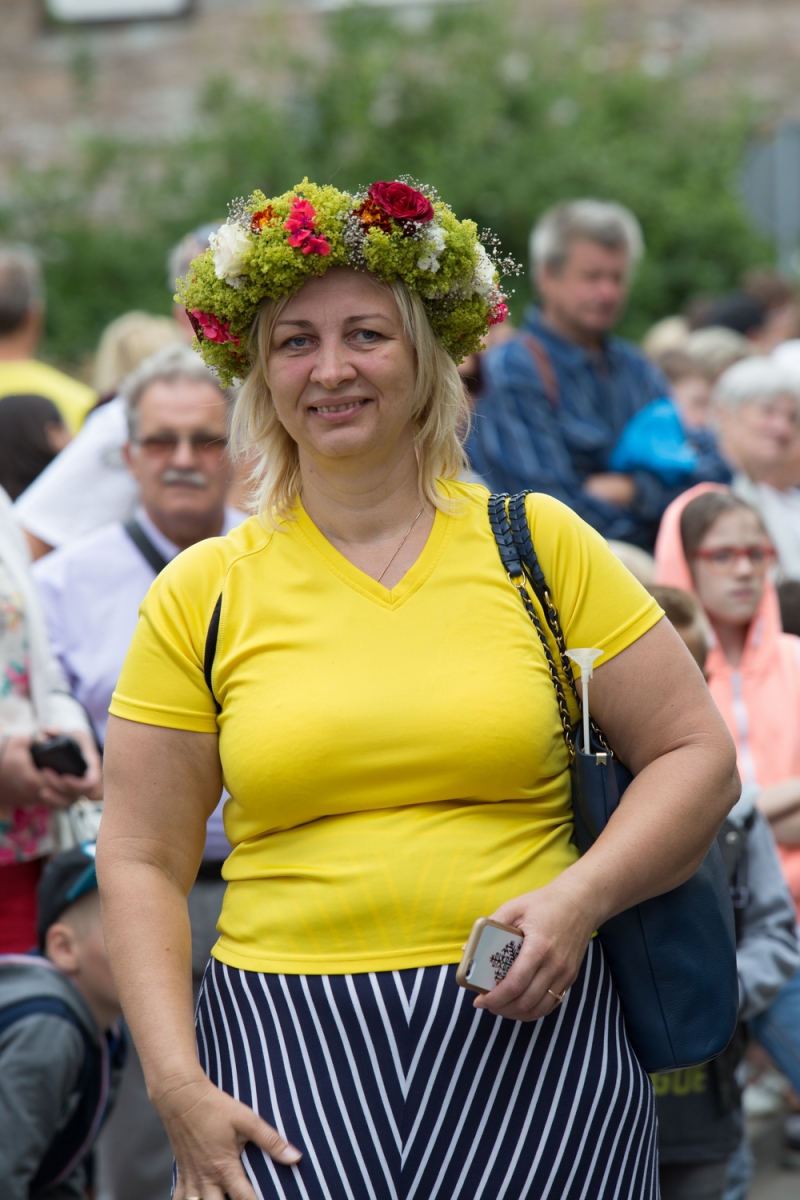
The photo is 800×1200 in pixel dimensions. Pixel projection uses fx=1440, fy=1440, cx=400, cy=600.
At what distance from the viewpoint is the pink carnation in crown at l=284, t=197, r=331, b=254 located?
2.18 metres

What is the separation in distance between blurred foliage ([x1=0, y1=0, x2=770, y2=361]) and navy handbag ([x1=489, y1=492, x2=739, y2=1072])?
10.2m

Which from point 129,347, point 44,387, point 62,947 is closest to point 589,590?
point 62,947

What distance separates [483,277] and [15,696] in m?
1.64

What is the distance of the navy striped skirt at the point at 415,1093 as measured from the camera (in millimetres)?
2014

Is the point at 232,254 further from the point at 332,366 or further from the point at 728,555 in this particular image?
the point at 728,555

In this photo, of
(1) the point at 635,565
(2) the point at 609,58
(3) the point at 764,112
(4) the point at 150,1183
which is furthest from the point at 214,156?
(4) the point at 150,1183

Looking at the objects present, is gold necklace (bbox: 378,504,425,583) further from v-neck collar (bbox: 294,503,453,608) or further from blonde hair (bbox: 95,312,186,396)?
blonde hair (bbox: 95,312,186,396)

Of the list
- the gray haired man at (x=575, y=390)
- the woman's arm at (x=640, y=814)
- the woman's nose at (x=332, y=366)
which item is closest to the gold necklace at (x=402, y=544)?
the woman's nose at (x=332, y=366)

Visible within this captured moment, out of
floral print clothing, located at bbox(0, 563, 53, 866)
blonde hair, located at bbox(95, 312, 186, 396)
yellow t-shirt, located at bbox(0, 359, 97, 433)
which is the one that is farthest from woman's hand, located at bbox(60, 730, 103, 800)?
yellow t-shirt, located at bbox(0, 359, 97, 433)

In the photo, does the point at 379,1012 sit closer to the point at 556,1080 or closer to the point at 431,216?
the point at 556,1080

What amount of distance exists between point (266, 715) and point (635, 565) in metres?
2.13

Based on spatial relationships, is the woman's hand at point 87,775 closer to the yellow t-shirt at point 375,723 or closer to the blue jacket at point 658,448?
the yellow t-shirt at point 375,723

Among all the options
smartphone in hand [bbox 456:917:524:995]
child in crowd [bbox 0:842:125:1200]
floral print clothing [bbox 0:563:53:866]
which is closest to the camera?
smartphone in hand [bbox 456:917:524:995]

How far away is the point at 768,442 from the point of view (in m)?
5.52
